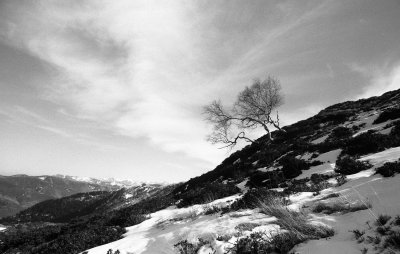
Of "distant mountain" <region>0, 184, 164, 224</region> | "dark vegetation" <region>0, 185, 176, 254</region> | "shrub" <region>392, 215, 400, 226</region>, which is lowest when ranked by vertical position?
"shrub" <region>392, 215, 400, 226</region>

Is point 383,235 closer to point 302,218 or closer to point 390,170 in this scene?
point 302,218

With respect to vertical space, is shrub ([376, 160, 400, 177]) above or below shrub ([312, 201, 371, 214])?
above

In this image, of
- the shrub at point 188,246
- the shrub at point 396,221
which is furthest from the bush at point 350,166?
the shrub at point 188,246

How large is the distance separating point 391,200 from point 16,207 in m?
228

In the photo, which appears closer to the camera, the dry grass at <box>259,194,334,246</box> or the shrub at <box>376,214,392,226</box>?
the shrub at <box>376,214,392,226</box>

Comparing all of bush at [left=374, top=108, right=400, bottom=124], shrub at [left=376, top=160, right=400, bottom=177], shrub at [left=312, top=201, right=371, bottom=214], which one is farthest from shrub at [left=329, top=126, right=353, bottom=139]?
shrub at [left=312, top=201, right=371, bottom=214]

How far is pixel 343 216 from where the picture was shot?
5008mm

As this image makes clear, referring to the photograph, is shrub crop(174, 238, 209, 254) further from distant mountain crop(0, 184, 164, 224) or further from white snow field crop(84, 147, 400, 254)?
distant mountain crop(0, 184, 164, 224)

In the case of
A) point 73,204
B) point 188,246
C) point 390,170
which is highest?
point 73,204

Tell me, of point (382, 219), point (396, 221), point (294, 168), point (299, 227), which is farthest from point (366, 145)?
point (396, 221)

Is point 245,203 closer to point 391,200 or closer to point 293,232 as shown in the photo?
point 293,232

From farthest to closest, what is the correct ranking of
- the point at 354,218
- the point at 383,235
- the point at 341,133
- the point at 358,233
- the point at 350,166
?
the point at 341,133
the point at 350,166
the point at 354,218
the point at 358,233
the point at 383,235

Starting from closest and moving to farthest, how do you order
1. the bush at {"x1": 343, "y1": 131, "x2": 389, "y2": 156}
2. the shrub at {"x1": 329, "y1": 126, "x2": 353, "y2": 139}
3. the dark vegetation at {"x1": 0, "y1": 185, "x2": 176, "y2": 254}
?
the dark vegetation at {"x1": 0, "y1": 185, "x2": 176, "y2": 254} < the bush at {"x1": 343, "y1": 131, "x2": 389, "y2": 156} < the shrub at {"x1": 329, "y1": 126, "x2": 353, "y2": 139}

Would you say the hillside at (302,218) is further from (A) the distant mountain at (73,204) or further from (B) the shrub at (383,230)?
(A) the distant mountain at (73,204)
